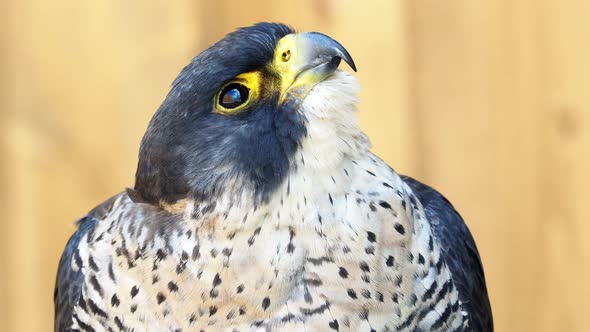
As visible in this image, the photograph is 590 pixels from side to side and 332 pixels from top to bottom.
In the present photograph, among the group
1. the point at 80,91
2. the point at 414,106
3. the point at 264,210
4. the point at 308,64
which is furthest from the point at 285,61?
the point at 80,91

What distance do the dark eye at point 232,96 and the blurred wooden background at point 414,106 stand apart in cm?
103

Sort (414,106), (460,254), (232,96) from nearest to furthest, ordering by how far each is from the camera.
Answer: (232,96) < (460,254) < (414,106)

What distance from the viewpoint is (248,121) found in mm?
1196

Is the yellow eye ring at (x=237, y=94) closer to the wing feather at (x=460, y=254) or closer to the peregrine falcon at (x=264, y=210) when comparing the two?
the peregrine falcon at (x=264, y=210)

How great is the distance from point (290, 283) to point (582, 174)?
119 cm

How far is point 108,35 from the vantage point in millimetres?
2281

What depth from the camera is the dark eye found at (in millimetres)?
1189

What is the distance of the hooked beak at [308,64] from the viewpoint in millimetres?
1203

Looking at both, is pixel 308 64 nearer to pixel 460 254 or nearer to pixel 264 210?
pixel 264 210

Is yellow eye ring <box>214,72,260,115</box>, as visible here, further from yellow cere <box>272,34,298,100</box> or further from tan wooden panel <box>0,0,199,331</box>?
tan wooden panel <box>0,0,199,331</box>

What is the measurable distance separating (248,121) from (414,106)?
110cm

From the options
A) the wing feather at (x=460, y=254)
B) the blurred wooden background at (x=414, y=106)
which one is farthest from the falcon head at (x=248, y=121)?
the blurred wooden background at (x=414, y=106)

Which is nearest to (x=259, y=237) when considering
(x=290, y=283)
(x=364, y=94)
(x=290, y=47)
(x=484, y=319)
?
(x=290, y=283)

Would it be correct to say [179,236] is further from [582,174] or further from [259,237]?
[582,174]
